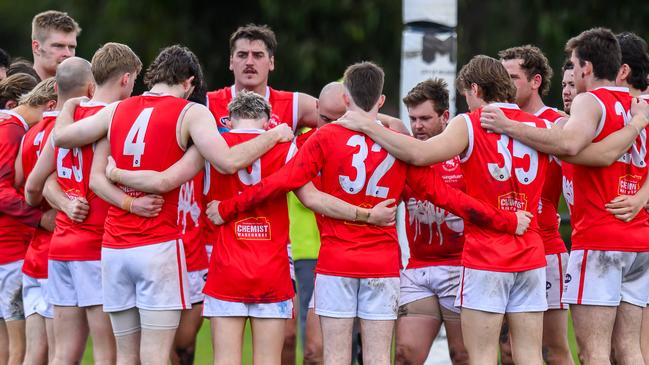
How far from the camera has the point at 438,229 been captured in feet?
27.8

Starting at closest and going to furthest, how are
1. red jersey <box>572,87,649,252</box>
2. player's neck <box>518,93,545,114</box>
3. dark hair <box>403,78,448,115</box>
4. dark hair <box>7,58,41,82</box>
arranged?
red jersey <box>572,87,649,252</box> < dark hair <box>403,78,448,115</box> < player's neck <box>518,93,545,114</box> < dark hair <box>7,58,41,82</box>

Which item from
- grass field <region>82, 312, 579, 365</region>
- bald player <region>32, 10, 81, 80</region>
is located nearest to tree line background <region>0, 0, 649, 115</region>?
grass field <region>82, 312, 579, 365</region>

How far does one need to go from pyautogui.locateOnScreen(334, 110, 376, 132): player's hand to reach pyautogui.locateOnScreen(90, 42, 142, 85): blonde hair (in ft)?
4.74

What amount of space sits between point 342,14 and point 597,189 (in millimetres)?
11795

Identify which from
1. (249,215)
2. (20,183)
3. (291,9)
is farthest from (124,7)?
(249,215)

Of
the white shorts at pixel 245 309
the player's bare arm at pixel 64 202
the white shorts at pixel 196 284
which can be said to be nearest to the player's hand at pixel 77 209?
the player's bare arm at pixel 64 202

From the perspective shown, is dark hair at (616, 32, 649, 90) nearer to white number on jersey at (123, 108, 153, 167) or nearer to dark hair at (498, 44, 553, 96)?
dark hair at (498, 44, 553, 96)

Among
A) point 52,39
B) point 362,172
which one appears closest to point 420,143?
point 362,172

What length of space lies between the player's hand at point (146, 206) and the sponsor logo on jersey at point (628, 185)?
118 inches

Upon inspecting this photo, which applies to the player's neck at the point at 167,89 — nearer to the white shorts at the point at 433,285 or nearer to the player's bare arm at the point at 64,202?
the player's bare arm at the point at 64,202

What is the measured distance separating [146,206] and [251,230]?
0.68 meters

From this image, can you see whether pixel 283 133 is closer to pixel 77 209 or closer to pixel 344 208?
pixel 344 208

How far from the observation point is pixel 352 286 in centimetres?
786

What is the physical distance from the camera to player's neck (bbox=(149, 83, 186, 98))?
7.98m
